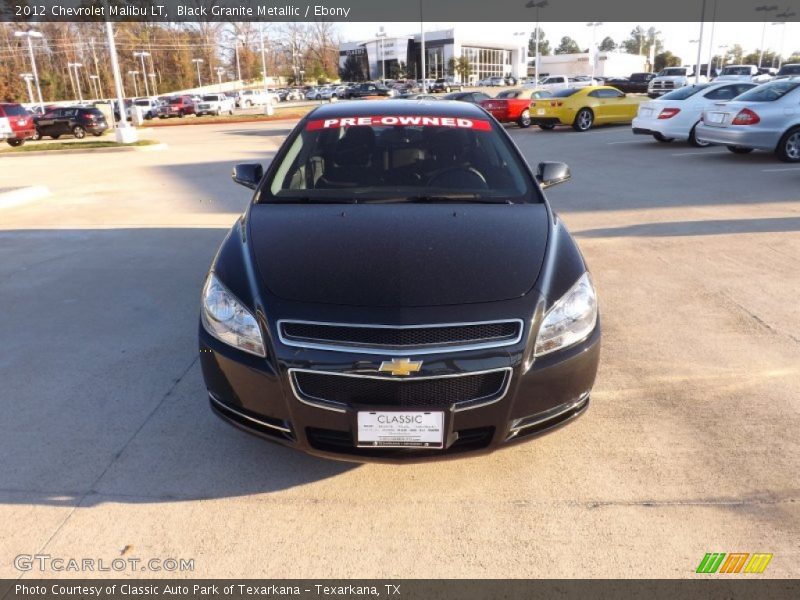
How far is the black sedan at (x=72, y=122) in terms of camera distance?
1109 inches

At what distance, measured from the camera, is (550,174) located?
440cm

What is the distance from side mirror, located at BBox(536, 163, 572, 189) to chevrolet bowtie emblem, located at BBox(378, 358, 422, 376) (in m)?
2.28

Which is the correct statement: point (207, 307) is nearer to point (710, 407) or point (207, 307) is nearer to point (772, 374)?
point (710, 407)

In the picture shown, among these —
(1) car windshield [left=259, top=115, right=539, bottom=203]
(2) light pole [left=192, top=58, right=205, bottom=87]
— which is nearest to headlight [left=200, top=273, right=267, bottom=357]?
(1) car windshield [left=259, top=115, right=539, bottom=203]

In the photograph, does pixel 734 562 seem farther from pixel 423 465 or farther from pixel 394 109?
pixel 394 109

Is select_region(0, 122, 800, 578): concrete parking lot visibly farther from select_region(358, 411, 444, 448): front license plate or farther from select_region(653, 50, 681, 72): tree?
select_region(653, 50, 681, 72): tree

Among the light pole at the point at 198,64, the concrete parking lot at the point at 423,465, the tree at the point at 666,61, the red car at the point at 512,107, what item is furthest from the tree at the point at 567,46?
the concrete parking lot at the point at 423,465

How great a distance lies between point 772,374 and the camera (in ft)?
13.0

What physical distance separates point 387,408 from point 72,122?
101ft

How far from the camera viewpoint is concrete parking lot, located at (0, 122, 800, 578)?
8.43 ft

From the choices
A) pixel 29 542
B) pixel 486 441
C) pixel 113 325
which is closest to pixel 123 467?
pixel 29 542

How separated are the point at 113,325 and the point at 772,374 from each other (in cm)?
469

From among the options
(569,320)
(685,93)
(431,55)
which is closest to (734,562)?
(569,320)

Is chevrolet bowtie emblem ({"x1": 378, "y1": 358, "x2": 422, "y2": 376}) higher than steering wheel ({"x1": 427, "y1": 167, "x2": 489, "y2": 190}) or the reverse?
the reverse
